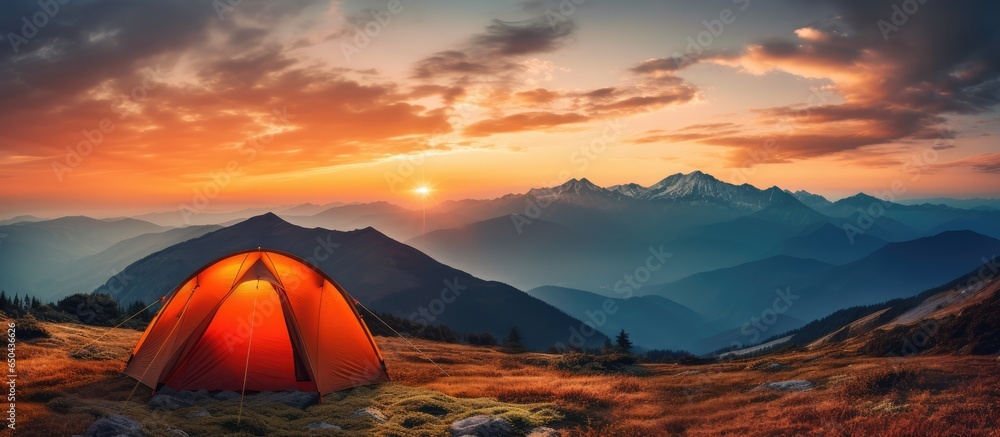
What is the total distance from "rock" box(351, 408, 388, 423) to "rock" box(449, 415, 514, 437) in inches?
107

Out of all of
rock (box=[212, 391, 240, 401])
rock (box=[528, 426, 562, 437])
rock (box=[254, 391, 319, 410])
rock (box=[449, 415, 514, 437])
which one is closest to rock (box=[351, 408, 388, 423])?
rock (box=[449, 415, 514, 437])

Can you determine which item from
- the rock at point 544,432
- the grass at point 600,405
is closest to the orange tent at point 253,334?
the grass at point 600,405

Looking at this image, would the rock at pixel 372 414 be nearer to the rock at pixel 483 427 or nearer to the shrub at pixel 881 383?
the rock at pixel 483 427

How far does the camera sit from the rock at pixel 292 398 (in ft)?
71.9

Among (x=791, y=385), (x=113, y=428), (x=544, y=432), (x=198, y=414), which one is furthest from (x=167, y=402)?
(x=791, y=385)

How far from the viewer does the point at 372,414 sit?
19281 mm

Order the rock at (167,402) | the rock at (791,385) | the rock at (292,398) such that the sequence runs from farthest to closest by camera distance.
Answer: the rock at (791,385)
the rock at (292,398)
the rock at (167,402)

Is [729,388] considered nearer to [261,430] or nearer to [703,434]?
[703,434]

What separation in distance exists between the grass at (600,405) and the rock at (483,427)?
52cm

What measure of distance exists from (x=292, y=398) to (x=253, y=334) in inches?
157

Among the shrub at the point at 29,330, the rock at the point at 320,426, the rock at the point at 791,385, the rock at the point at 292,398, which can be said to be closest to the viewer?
the rock at the point at 320,426

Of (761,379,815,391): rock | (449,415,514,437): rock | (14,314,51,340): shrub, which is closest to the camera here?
(449,415,514,437): rock

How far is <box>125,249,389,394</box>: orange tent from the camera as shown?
76.9 ft

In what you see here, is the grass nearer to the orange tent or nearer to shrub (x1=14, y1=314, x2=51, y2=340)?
the orange tent
